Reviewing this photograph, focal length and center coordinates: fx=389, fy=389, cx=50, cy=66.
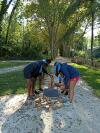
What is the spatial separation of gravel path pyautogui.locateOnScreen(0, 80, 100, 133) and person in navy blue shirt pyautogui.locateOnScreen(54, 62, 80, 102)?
60 cm

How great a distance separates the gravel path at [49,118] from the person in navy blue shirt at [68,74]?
23.6 inches

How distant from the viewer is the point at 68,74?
12.7m

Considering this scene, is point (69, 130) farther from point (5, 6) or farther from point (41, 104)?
point (5, 6)

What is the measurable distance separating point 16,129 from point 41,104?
7.75 ft

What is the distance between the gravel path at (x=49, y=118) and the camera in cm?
1021

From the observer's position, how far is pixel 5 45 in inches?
2160

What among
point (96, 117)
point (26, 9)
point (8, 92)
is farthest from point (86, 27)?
point (96, 117)

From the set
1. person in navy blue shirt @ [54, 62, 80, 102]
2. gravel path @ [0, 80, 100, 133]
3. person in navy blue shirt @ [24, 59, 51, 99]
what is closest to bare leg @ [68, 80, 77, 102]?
person in navy blue shirt @ [54, 62, 80, 102]

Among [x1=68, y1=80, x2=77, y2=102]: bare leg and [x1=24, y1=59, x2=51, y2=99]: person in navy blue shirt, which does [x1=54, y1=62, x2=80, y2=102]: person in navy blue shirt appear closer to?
[x1=68, y1=80, x2=77, y2=102]: bare leg

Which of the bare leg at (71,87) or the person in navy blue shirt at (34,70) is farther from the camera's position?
the person in navy blue shirt at (34,70)

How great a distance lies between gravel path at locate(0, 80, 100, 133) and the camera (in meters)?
10.2

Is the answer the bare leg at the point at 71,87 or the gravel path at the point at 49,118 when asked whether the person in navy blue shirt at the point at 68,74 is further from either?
the gravel path at the point at 49,118

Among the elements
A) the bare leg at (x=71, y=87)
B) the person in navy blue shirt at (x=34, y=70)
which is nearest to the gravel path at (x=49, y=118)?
the bare leg at (x=71, y=87)

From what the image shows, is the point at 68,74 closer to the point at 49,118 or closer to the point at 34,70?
the point at 34,70
